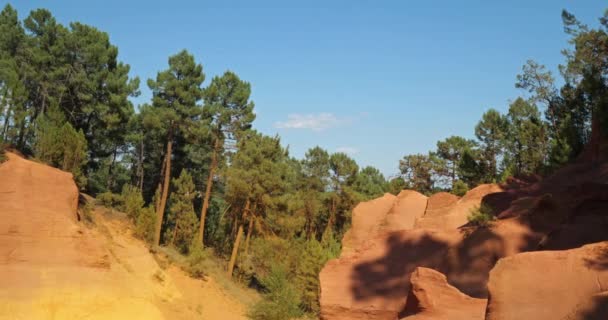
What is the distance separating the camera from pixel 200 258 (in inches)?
1359

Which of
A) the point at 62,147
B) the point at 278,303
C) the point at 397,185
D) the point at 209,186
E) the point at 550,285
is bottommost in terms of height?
the point at 278,303

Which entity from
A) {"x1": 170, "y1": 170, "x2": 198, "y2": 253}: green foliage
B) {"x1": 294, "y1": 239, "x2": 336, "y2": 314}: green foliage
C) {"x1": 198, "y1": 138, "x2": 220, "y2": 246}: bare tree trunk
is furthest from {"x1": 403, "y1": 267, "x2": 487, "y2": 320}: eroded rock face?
{"x1": 198, "y1": 138, "x2": 220, "y2": 246}: bare tree trunk

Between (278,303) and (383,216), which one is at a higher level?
(383,216)

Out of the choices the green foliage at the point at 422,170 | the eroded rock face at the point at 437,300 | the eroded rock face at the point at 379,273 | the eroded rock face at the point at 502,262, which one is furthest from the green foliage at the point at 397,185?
the eroded rock face at the point at 437,300

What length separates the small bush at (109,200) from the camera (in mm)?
35219

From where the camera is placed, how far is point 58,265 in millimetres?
22641

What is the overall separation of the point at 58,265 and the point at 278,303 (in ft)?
43.3

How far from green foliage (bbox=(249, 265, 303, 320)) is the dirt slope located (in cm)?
446

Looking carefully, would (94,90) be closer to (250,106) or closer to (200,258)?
(250,106)

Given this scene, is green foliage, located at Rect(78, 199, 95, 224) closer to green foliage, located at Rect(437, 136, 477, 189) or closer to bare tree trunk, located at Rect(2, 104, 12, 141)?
bare tree trunk, located at Rect(2, 104, 12, 141)

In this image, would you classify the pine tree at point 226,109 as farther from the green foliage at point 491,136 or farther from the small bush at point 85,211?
the green foliage at point 491,136

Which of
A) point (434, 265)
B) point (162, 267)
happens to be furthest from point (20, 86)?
point (434, 265)

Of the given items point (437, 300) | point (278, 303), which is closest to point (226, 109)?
point (278, 303)

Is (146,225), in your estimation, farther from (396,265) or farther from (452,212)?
(396,265)
